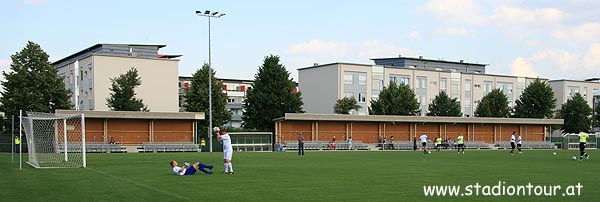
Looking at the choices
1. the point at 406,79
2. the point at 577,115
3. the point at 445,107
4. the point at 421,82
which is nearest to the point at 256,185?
the point at 445,107

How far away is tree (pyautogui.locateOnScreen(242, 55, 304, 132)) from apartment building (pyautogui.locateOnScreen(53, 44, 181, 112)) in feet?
49.0

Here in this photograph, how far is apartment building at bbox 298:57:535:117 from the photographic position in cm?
9419

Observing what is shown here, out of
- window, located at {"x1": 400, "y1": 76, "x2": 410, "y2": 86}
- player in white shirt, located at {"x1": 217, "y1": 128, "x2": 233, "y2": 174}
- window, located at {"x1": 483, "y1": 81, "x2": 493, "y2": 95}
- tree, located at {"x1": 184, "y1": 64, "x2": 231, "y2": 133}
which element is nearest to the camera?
player in white shirt, located at {"x1": 217, "y1": 128, "x2": 233, "y2": 174}

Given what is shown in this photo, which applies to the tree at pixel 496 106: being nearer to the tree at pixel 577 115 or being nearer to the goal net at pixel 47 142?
the tree at pixel 577 115

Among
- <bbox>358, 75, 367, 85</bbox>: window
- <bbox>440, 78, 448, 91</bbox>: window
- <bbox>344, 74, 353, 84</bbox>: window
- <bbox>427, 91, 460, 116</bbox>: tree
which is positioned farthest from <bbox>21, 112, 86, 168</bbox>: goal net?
<bbox>440, 78, 448, 91</bbox>: window

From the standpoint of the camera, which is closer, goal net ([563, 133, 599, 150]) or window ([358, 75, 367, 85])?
goal net ([563, 133, 599, 150])

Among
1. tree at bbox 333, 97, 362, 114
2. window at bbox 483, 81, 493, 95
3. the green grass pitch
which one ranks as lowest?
the green grass pitch

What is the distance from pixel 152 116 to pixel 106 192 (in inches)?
1600

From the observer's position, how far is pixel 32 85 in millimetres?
60906

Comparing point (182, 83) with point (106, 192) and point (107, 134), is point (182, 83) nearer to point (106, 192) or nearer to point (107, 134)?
point (107, 134)

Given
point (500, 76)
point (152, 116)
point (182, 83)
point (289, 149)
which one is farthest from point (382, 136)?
point (182, 83)

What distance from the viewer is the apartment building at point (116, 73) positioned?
7881cm

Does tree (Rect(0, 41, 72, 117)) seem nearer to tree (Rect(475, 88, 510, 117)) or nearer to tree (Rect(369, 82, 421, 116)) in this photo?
tree (Rect(369, 82, 421, 116))

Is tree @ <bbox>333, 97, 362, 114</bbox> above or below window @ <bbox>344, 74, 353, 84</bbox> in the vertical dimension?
below
